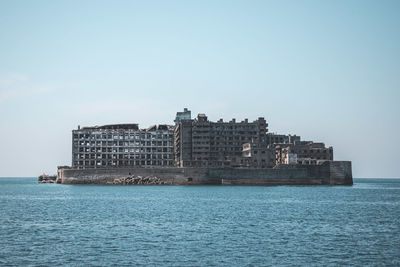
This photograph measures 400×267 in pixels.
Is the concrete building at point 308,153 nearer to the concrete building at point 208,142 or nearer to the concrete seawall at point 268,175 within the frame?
the concrete building at point 208,142

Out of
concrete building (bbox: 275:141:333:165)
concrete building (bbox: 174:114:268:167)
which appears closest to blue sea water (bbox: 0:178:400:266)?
concrete building (bbox: 275:141:333:165)

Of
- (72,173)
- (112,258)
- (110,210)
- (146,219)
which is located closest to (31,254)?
(112,258)

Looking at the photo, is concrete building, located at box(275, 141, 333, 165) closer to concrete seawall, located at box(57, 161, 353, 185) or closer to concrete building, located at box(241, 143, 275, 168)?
concrete building, located at box(241, 143, 275, 168)

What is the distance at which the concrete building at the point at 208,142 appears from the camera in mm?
190750

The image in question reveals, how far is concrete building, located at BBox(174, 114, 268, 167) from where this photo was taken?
626 feet

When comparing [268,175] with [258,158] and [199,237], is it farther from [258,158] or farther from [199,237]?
[199,237]

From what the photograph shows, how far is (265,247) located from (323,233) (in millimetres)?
10564

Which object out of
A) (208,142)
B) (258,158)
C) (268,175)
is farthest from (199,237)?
(208,142)

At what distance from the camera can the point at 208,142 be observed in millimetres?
193000

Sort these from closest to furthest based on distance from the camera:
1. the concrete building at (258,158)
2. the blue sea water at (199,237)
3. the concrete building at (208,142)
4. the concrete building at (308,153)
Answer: the blue sea water at (199,237), the concrete building at (258,158), the concrete building at (308,153), the concrete building at (208,142)

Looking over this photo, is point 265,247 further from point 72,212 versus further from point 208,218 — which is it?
point 72,212

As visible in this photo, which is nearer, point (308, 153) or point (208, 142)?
point (308, 153)

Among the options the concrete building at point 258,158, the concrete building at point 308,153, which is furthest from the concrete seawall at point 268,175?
the concrete building at point 308,153

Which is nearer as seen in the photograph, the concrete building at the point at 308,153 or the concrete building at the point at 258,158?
the concrete building at the point at 258,158
